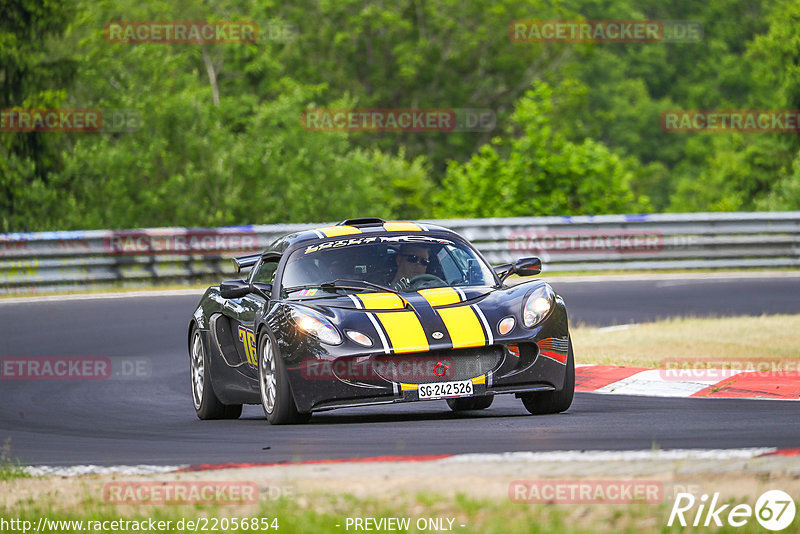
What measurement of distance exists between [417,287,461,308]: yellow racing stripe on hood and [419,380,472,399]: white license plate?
0.59 meters

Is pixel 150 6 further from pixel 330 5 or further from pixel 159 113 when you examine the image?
pixel 159 113

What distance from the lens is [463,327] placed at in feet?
29.4

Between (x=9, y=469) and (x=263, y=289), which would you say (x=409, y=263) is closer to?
Answer: (x=263, y=289)

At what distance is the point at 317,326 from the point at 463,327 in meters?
0.93

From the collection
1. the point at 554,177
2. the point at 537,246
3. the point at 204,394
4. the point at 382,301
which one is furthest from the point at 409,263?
the point at 554,177

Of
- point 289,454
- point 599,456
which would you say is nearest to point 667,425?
point 599,456

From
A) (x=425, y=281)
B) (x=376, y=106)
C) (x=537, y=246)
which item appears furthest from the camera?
(x=376, y=106)

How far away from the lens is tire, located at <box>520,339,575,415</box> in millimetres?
9414

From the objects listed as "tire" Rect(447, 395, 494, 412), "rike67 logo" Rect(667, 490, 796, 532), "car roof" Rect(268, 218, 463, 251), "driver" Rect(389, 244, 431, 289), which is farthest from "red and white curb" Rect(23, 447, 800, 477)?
"car roof" Rect(268, 218, 463, 251)

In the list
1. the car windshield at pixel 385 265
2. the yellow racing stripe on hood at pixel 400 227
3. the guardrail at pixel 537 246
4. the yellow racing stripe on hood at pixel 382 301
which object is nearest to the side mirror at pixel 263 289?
the car windshield at pixel 385 265

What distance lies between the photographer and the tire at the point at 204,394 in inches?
420

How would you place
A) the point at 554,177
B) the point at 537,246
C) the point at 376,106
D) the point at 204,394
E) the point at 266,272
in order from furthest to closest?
the point at 376,106 → the point at 554,177 → the point at 537,246 → the point at 204,394 → the point at 266,272

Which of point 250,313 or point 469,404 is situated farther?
point 469,404

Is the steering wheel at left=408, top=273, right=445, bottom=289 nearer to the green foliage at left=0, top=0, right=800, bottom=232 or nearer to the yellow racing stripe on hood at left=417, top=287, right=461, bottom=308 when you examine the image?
the yellow racing stripe on hood at left=417, top=287, right=461, bottom=308
